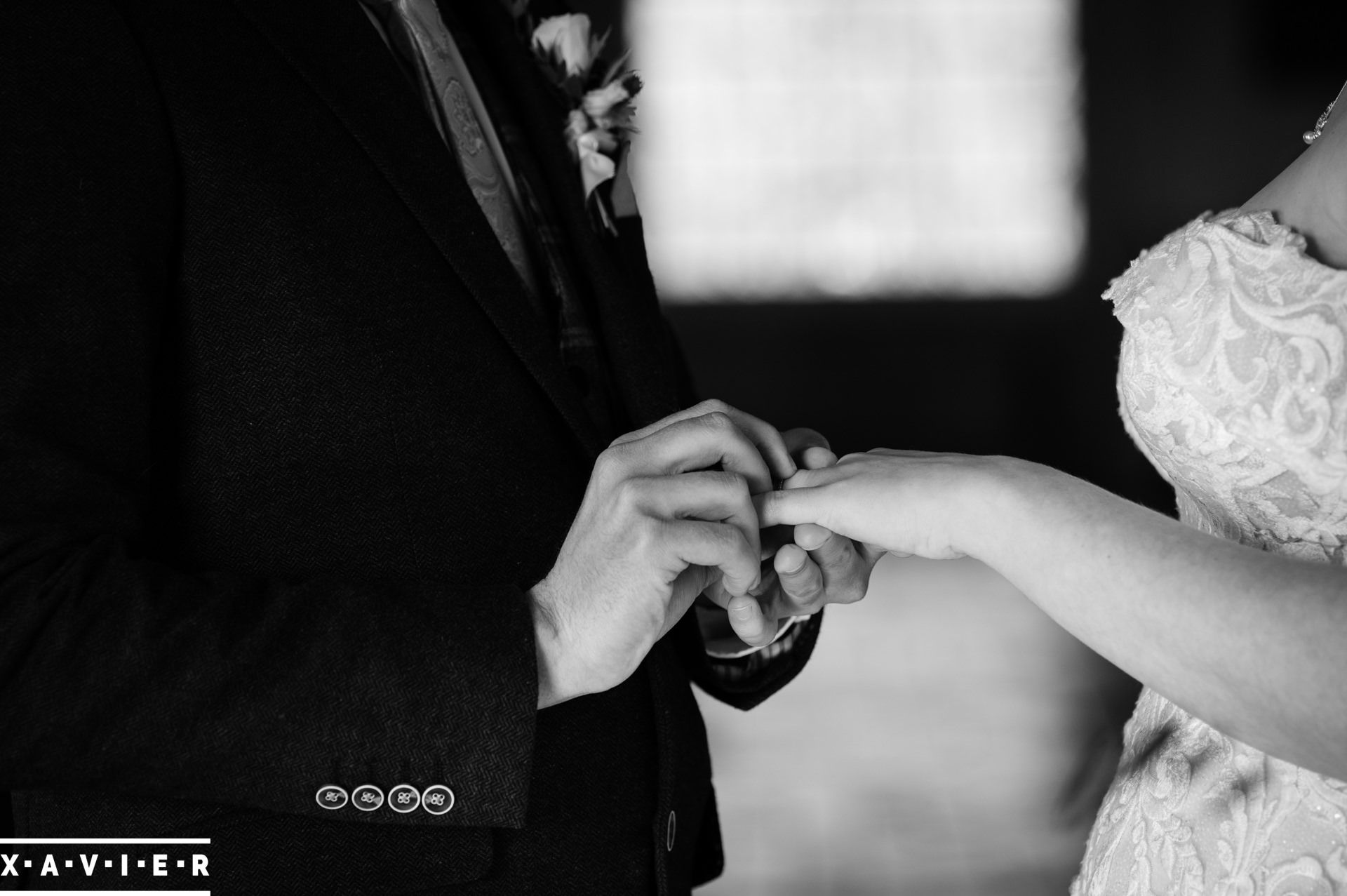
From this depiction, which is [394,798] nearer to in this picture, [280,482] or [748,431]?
[280,482]

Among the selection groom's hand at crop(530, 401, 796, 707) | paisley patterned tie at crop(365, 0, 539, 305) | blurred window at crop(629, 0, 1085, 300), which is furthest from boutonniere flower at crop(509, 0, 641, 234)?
blurred window at crop(629, 0, 1085, 300)

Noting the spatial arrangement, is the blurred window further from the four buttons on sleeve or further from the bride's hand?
the four buttons on sleeve

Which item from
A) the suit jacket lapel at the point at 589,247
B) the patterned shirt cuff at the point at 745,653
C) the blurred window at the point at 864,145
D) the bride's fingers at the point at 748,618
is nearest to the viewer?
the bride's fingers at the point at 748,618

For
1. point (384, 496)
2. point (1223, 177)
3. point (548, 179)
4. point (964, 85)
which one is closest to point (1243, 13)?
point (1223, 177)

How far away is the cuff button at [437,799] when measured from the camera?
1142 millimetres

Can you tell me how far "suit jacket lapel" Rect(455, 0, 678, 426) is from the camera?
5.21 feet

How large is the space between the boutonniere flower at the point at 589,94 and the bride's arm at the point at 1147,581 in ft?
2.24

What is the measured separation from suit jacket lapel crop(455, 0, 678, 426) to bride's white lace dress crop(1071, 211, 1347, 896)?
0.58 meters

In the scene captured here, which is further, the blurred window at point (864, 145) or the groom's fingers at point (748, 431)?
the blurred window at point (864, 145)

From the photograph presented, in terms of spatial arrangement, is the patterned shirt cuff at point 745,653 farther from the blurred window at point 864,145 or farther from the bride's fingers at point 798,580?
the blurred window at point 864,145

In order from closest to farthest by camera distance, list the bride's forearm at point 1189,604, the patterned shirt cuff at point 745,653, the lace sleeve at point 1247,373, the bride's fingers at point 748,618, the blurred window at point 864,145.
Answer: the bride's forearm at point 1189,604 → the lace sleeve at point 1247,373 → the bride's fingers at point 748,618 → the patterned shirt cuff at point 745,653 → the blurred window at point 864,145

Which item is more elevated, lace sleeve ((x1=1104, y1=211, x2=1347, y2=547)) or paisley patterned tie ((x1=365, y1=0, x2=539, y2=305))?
paisley patterned tie ((x1=365, y1=0, x2=539, y2=305))

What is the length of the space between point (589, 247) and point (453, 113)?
0.81 ft

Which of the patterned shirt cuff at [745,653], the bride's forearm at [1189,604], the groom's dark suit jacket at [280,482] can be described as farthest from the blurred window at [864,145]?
the bride's forearm at [1189,604]
